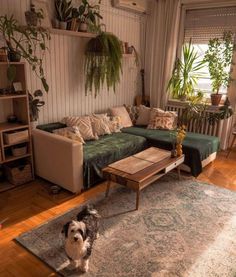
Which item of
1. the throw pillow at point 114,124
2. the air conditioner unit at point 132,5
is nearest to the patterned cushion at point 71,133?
the throw pillow at point 114,124

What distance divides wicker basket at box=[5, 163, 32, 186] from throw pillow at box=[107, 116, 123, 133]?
4.38ft

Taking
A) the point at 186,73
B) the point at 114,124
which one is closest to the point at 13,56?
the point at 114,124

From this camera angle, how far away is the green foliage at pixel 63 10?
10.5ft

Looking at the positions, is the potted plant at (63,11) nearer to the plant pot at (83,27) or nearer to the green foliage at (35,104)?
the plant pot at (83,27)

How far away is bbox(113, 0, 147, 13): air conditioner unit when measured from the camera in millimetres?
3984

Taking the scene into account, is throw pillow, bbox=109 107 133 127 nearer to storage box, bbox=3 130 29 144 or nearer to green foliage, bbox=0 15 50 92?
green foliage, bbox=0 15 50 92

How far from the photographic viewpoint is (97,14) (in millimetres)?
3566

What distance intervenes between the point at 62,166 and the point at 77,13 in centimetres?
196

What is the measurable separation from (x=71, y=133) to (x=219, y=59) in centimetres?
268

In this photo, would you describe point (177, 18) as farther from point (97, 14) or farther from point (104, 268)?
point (104, 268)

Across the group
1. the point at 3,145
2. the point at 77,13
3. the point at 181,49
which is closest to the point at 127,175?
the point at 3,145

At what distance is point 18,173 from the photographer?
120 inches

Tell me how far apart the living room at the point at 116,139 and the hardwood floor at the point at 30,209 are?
0.01m

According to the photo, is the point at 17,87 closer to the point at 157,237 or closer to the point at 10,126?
the point at 10,126
